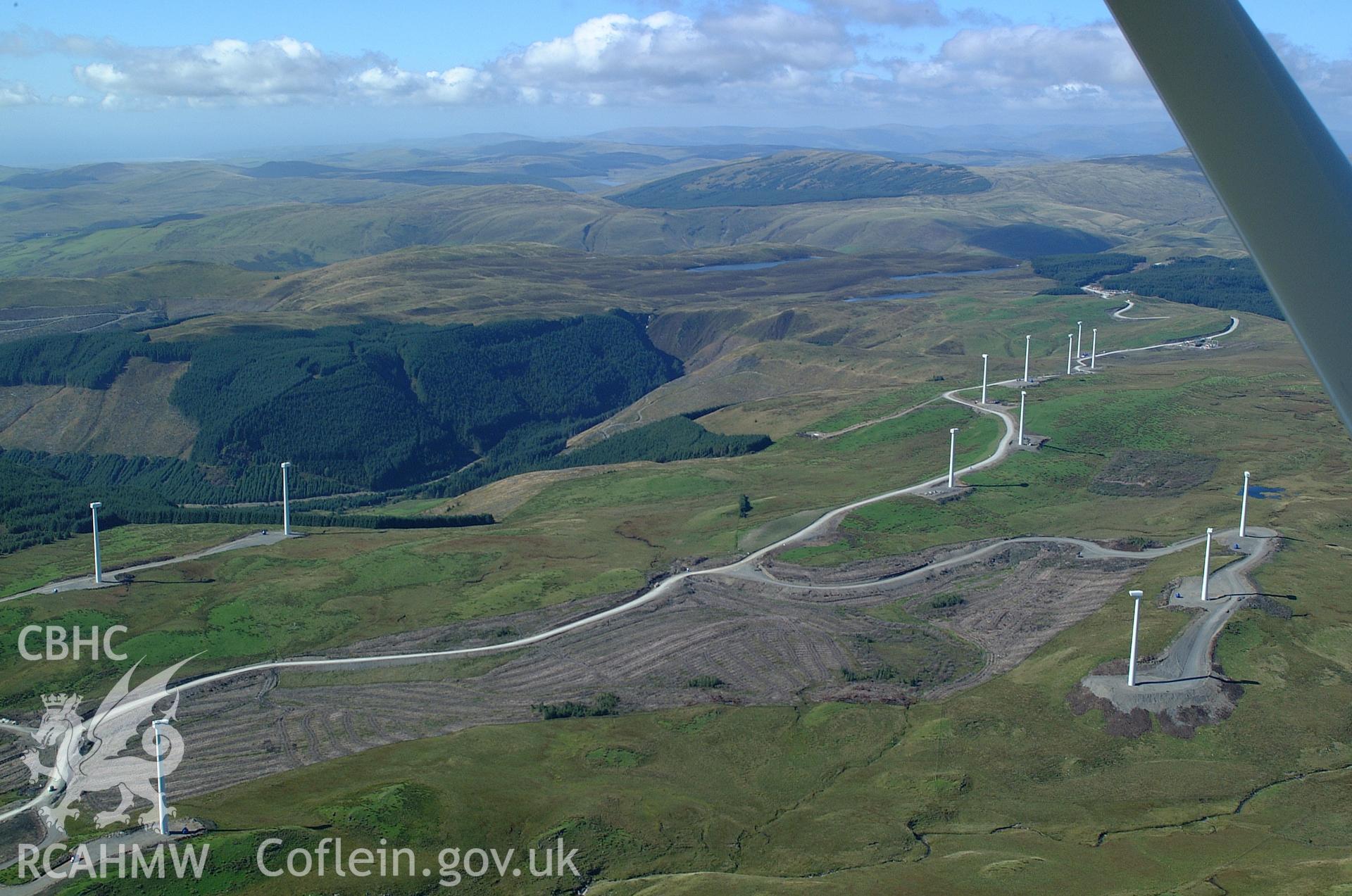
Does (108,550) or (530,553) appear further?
(108,550)

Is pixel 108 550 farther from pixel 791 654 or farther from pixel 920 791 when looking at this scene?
pixel 920 791

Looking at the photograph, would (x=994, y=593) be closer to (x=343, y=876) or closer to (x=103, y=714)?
(x=343, y=876)

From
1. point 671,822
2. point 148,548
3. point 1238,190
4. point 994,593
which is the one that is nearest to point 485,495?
point 148,548

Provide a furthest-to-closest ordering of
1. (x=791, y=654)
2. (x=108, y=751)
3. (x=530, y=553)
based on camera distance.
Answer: (x=530, y=553), (x=791, y=654), (x=108, y=751)

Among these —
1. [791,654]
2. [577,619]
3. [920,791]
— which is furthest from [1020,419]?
[920,791]

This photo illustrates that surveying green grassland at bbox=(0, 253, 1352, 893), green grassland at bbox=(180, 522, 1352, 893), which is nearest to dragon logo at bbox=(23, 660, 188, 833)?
green grassland at bbox=(0, 253, 1352, 893)

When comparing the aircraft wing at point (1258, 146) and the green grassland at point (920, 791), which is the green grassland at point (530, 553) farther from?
the aircraft wing at point (1258, 146)
